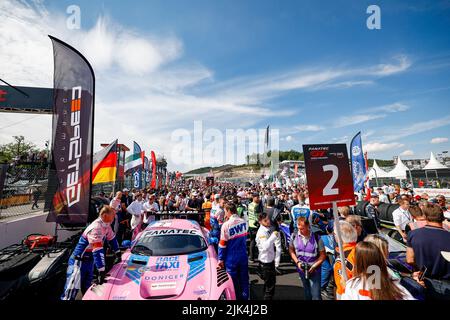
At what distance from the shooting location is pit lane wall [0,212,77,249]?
4.75m

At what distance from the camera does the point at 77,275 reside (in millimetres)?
3145

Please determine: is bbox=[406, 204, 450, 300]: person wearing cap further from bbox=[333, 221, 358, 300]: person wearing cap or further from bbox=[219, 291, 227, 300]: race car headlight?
bbox=[219, 291, 227, 300]: race car headlight

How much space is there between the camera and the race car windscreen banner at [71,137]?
14.3 feet

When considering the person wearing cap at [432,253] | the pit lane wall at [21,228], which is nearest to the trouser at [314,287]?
the person wearing cap at [432,253]

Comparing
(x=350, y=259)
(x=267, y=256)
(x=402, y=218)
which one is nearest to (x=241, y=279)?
(x=267, y=256)

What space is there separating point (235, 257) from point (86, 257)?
7.57 feet

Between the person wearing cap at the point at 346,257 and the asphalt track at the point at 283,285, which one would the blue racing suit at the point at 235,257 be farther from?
the person wearing cap at the point at 346,257

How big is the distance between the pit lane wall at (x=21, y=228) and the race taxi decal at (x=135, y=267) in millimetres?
3798

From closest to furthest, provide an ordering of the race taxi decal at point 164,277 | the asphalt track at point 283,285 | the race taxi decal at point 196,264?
the race taxi decal at point 164,277
the race taxi decal at point 196,264
the asphalt track at point 283,285

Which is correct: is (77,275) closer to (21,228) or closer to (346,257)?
(21,228)

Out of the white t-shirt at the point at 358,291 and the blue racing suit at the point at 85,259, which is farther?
the blue racing suit at the point at 85,259

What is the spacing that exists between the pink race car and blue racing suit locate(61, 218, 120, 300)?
404 mm
